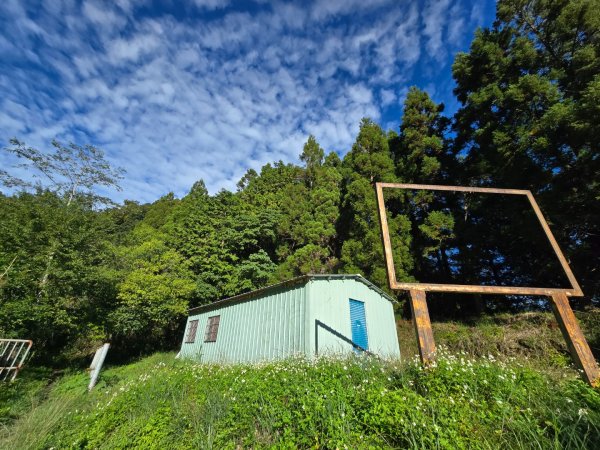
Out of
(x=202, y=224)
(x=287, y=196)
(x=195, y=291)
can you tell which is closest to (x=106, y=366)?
(x=195, y=291)

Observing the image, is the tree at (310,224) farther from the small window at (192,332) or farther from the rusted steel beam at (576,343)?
the rusted steel beam at (576,343)

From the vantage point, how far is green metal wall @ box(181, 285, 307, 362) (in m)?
8.73

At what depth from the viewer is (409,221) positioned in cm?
1534

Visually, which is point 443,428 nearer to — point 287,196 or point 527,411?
point 527,411

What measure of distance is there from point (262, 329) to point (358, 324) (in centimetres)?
376

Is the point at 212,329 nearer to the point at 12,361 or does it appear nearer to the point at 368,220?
the point at 12,361

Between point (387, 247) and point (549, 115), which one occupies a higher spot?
point (549, 115)

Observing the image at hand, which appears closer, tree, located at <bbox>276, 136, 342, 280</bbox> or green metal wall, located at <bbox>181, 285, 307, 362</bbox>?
green metal wall, located at <bbox>181, 285, 307, 362</bbox>

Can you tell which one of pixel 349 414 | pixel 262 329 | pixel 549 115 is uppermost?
pixel 549 115

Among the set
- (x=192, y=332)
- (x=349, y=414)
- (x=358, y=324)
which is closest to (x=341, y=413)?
(x=349, y=414)

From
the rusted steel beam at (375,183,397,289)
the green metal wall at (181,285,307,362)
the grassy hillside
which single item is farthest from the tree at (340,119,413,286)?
the grassy hillside

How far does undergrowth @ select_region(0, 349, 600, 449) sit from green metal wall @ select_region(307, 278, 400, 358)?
359cm

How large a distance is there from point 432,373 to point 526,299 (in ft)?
50.0

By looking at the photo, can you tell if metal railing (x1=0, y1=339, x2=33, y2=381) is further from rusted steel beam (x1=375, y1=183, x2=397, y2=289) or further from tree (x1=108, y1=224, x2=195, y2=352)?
rusted steel beam (x1=375, y1=183, x2=397, y2=289)
